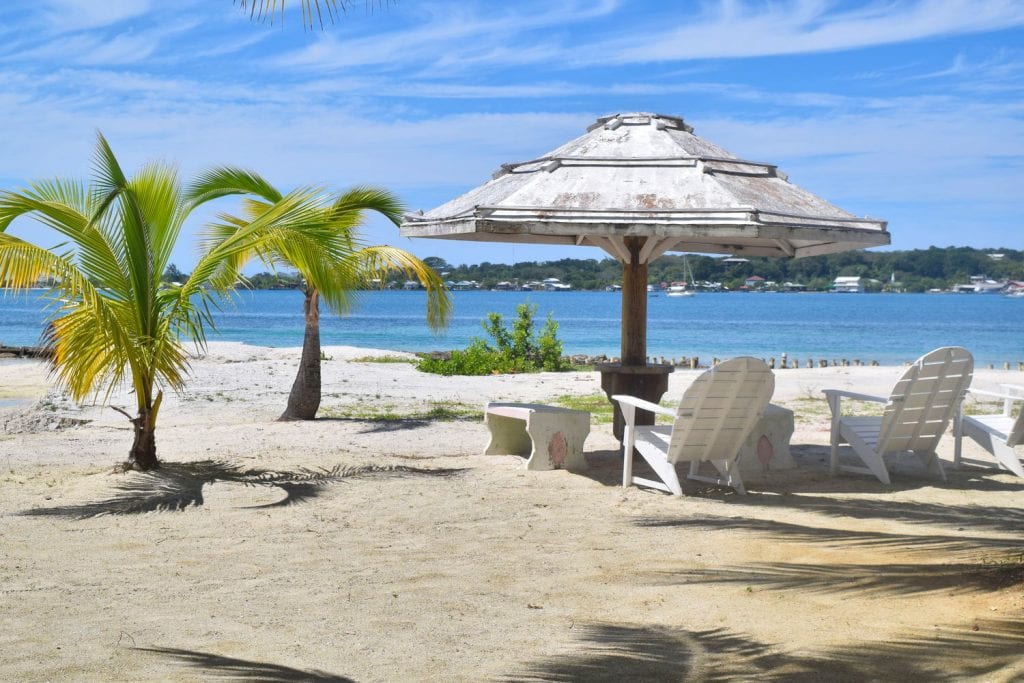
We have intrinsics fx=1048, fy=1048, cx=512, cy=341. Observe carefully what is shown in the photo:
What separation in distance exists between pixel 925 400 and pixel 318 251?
14.2 feet

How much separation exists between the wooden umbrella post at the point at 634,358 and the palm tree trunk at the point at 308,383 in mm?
3464

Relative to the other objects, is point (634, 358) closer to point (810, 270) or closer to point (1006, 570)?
point (1006, 570)

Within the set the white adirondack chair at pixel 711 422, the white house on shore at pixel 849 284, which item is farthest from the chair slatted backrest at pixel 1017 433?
the white house on shore at pixel 849 284

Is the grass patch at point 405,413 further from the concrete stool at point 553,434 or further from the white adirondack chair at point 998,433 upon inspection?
the white adirondack chair at point 998,433

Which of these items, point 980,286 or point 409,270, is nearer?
point 409,270

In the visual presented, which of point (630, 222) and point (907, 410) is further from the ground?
point (630, 222)

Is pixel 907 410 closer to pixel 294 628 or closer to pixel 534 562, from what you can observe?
pixel 534 562

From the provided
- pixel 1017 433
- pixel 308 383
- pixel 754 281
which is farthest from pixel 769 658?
pixel 754 281

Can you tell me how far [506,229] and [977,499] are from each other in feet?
11.8

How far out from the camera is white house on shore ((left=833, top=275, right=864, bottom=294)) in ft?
384

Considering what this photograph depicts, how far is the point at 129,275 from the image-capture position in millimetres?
7160

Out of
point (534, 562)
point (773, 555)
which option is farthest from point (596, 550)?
point (773, 555)

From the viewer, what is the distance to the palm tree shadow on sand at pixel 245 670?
3.54 metres

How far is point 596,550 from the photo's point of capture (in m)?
5.43
